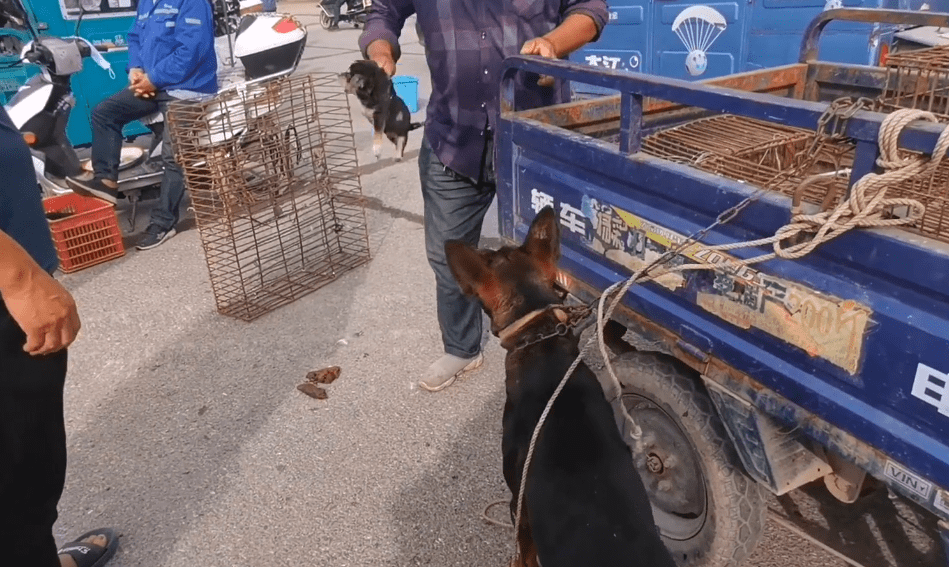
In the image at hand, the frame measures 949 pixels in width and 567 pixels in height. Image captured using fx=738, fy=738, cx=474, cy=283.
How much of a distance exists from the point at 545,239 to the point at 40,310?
1.49 meters

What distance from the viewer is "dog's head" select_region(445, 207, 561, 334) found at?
2359 mm

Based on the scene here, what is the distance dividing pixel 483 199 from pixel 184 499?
1.92m

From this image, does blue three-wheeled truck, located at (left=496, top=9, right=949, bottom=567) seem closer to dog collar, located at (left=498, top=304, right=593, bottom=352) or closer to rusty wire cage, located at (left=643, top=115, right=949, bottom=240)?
rusty wire cage, located at (left=643, top=115, right=949, bottom=240)

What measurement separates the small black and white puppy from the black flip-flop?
73.8 inches

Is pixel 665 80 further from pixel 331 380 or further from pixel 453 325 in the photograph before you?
pixel 331 380

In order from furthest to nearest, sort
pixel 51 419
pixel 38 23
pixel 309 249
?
pixel 38 23 → pixel 309 249 → pixel 51 419

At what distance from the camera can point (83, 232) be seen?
5.61m

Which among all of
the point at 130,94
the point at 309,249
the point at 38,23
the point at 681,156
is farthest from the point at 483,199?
the point at 38,23

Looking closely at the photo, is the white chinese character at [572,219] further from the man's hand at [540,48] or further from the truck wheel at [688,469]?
the man's hand at [540,48]

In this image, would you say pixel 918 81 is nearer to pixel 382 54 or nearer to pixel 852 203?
pixel 852 203

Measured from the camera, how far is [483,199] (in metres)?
3.60

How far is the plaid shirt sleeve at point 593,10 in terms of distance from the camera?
325 centimetres

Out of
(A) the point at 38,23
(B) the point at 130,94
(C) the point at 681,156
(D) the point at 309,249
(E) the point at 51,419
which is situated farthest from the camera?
(A) the point at 38,23

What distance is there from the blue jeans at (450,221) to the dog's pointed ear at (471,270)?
969 mm
